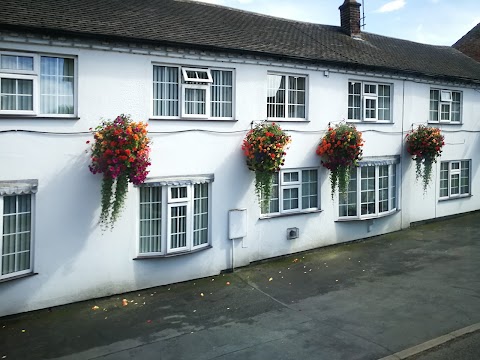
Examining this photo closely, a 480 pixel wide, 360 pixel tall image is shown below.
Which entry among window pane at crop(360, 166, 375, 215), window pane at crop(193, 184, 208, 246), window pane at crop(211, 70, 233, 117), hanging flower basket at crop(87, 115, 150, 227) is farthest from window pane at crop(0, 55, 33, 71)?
window pane at crop(360, 166, 375, 215)

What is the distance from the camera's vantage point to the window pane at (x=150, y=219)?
33.0 ft

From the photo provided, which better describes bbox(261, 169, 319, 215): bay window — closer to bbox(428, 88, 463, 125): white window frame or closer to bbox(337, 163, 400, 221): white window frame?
bbox(337, 163, 400, 221): white window frame

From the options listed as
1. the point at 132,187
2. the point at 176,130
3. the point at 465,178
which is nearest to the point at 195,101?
the point at 176,130

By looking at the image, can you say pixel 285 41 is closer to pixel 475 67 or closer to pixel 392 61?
pixel 392 61

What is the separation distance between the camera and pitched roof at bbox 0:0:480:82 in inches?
365

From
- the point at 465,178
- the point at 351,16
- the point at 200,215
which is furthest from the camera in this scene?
the point at 465,178

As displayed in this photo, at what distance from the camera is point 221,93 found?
37.0 feet

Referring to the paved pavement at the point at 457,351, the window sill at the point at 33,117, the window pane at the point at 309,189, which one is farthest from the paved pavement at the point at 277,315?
the window sill at the point at 33,117

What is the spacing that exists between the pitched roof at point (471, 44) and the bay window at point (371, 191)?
44.3ft

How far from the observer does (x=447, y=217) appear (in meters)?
17.4

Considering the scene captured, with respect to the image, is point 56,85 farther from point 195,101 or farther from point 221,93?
point 221,93

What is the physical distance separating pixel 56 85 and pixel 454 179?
1573cm

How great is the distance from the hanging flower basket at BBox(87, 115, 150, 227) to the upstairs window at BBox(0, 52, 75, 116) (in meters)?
1.00

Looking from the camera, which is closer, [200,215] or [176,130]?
[176,130]
